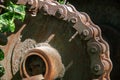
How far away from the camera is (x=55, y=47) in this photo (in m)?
3.81

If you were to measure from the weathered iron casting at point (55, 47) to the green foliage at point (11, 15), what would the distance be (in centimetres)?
6

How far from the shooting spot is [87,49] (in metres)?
3.55

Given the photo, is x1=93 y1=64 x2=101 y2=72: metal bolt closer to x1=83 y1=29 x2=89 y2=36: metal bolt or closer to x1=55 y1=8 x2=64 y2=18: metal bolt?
x1=83 y1=29 x2=89 y2=36: metal bolt

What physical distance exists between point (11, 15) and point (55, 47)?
0.41 meters

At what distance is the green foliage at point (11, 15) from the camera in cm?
373

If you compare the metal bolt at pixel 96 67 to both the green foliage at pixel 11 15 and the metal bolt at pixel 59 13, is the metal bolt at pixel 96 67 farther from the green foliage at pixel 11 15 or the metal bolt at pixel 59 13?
the green foliage at pixel 11 15

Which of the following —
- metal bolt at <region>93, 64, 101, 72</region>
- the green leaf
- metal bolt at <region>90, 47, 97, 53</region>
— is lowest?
metal bolt at <region>93, 64, 101, 72</region>

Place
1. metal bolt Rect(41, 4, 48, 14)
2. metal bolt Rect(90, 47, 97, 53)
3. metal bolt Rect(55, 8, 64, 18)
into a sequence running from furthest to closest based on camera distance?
metal bolt Rect(41, 4, 48, 14) → metal bolt Rect(55, 8, 64, 18) → metal bolt Rect(90, 47, 97, 53)

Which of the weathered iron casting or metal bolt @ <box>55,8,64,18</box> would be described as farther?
metal bolt @ <box>55,8,64,18</box>

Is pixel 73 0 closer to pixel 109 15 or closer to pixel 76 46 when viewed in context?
pixel 109 15

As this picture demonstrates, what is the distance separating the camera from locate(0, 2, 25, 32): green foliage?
12.2 ft

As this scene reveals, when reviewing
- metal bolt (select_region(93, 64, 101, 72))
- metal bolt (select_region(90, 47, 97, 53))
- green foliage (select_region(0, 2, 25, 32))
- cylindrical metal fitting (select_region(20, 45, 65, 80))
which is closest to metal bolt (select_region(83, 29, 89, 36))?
metal bolt (select_region(90, 47, 97, 53))

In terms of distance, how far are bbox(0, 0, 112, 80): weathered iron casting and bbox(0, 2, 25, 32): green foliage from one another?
0.06 metres

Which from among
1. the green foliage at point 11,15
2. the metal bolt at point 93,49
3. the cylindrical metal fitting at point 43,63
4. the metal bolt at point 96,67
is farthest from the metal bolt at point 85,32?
the green foliage at point 11,15
